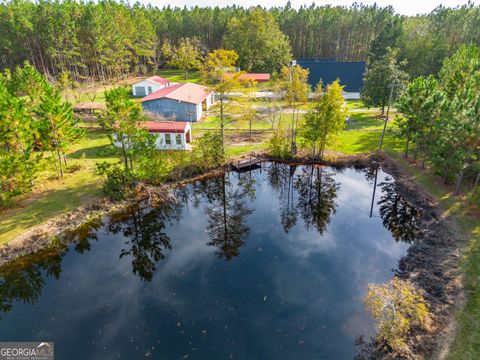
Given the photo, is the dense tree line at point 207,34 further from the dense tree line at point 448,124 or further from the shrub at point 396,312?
the shrub at point 396,312

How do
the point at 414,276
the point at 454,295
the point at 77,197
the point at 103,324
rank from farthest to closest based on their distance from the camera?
the point at 77,197, the point at 414,276, the point at 454,295, the point at 103,324

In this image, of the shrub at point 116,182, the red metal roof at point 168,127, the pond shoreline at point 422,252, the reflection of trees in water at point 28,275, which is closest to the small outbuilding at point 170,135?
the red metal roof at point 168,127

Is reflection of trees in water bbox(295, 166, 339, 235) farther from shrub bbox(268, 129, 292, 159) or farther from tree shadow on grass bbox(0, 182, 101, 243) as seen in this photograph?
tree shadow on grass bbox(0, 182, 101, 243)

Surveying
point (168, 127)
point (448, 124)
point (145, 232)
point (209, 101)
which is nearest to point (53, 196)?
point (145, 232)

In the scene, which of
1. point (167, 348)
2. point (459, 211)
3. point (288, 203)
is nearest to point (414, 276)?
point (459, 211)

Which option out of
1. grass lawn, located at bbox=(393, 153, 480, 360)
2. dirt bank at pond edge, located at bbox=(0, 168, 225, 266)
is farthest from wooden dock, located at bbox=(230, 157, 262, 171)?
grass lawn, located at bbox=(393, 153, 480, 360)

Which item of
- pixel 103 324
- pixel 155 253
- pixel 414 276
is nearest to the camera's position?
pixel 103 324

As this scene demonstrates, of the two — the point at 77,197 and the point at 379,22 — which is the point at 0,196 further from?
the point at 379,22
